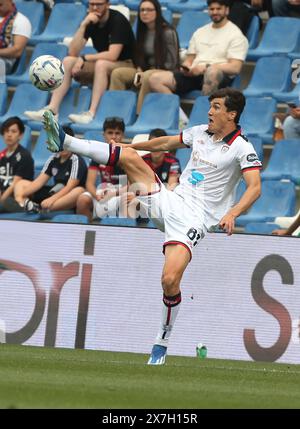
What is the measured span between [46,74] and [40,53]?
22.1 ft

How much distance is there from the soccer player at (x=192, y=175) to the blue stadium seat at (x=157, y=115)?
4.98m

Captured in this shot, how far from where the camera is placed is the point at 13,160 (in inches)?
634

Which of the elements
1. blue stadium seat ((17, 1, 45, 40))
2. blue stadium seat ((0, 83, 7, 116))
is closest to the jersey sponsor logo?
blue stadium seat ((0, 83, 7, 116))

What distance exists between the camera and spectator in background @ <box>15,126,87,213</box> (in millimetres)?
15422

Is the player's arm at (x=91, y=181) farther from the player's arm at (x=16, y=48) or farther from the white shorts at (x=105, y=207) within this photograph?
the player's arm at (x=16, y=48)

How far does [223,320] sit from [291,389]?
147 inches

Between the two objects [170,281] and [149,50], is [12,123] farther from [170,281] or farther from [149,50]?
[170,281]

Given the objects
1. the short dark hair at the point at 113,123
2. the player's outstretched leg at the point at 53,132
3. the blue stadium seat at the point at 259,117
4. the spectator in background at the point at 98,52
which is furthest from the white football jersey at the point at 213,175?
the spectator in background at the point at 98,52

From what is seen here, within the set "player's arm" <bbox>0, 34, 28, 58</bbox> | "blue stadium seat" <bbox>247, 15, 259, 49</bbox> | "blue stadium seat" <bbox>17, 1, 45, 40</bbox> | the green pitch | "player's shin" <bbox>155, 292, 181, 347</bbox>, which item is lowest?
the green pitch

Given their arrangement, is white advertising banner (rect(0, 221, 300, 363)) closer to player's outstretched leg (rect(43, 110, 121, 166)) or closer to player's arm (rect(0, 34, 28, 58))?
player's outstretched leg (rect(43, 110, 121, 166))

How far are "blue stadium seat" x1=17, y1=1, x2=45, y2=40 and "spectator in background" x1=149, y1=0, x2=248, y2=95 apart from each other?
9.75 feet

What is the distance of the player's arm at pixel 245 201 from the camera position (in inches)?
417
